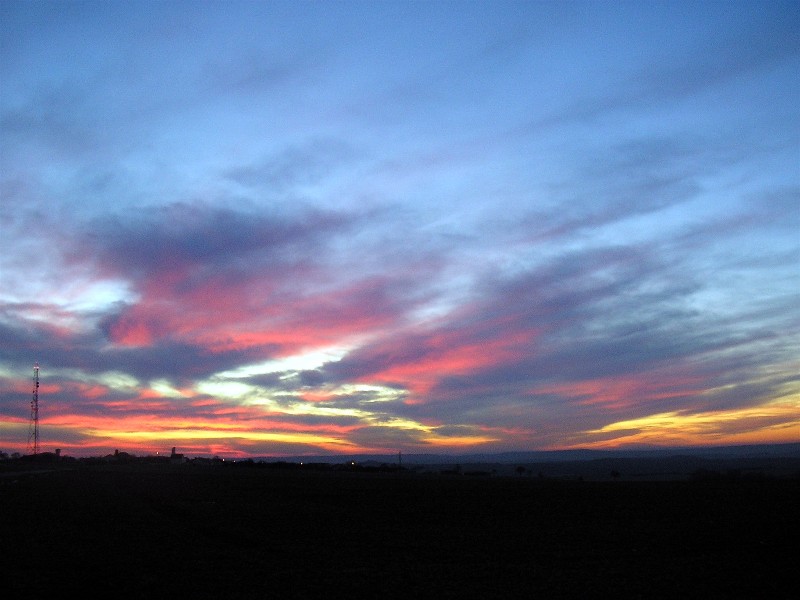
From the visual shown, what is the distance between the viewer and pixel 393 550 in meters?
23.5

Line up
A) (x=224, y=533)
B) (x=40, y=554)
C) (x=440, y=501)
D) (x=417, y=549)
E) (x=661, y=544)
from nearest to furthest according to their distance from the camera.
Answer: (x=40, y=554) < (x=417, y=549) < (x=661, y=544) < (x=224, y=533) < (x=440, y=501)

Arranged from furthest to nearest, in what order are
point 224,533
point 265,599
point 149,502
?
1. point 149,502
2. point 224,533
3. point 265,599

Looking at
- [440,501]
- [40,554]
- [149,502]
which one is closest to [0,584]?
[40,554]

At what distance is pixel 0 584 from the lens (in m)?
16.8

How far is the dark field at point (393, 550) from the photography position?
679 inches

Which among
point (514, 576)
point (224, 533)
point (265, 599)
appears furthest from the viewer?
point (224, 533)

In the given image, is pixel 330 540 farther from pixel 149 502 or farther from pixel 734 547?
pixel 149 502

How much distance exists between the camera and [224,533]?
89.8 ft

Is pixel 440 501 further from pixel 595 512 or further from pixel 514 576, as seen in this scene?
pixel 514 576

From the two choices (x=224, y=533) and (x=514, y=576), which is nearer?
(x=514, y=576)

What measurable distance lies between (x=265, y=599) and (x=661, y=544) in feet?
51.9

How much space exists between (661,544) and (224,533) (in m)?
15.8

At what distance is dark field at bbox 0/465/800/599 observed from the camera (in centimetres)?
1725

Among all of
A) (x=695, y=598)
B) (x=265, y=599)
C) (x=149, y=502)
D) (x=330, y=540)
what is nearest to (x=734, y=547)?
(x=695, y=598)
